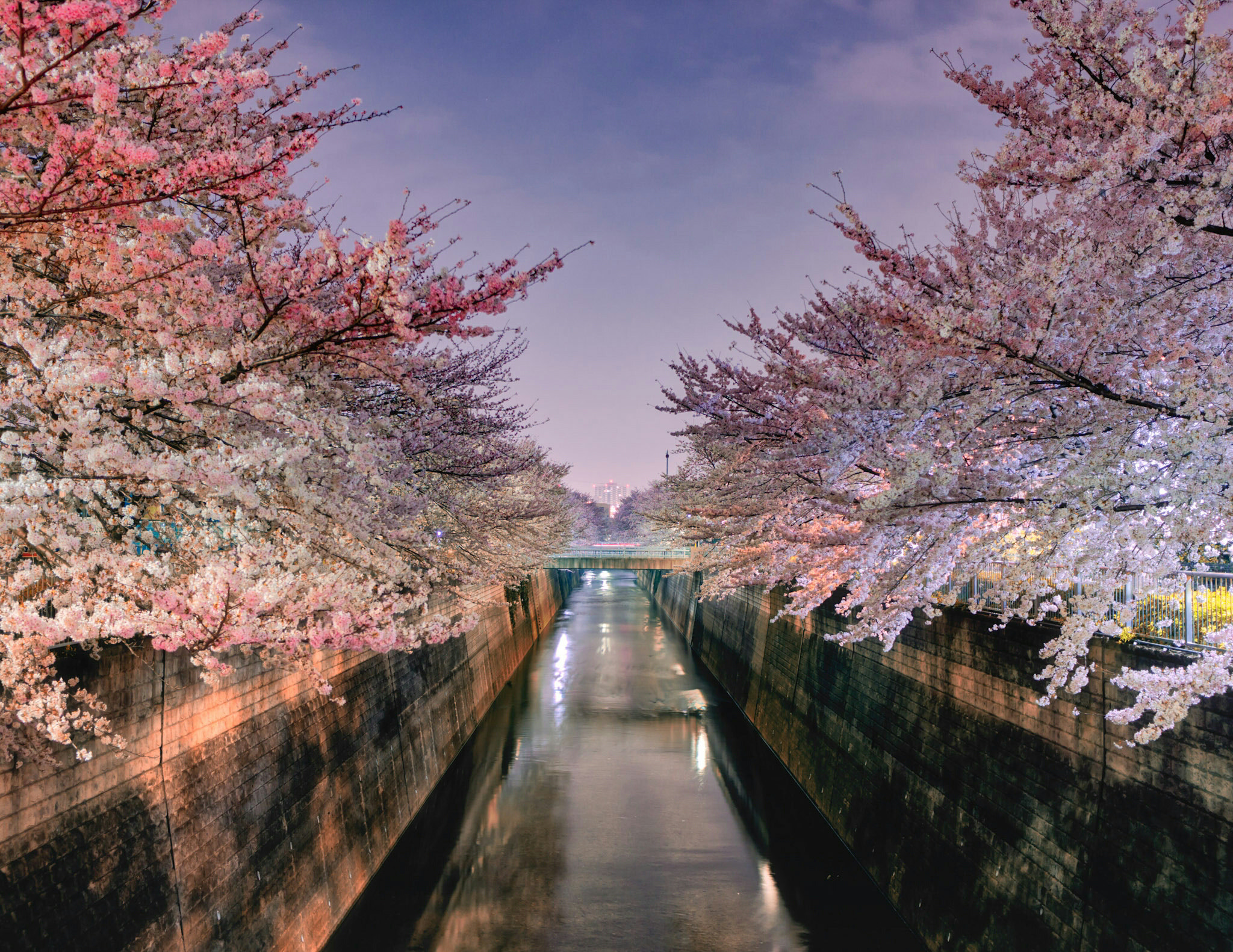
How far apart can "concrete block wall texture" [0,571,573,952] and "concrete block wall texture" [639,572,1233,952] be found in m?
8.59

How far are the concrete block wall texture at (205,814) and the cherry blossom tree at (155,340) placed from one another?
0.55 metres

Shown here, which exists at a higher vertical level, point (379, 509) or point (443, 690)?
point (379, 509)

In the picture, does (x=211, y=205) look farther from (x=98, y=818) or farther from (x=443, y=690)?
(x=443, y=690)

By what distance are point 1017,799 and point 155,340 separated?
1000 cm

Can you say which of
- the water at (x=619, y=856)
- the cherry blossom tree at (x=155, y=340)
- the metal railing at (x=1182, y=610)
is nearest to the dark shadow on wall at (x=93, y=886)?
the cherry blossom tree at (x=155, y=340)

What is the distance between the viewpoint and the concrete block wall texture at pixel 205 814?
5395mm

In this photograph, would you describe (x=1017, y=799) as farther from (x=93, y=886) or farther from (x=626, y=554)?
(x=626, y=554)

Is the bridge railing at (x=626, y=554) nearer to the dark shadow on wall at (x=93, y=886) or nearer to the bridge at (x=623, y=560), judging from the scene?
the bridge at (x=623, y=560)

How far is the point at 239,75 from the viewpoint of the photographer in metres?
4.43

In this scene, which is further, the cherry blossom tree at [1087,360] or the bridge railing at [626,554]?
the bridge railing at [626,554]

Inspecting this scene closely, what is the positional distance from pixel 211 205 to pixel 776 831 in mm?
14843

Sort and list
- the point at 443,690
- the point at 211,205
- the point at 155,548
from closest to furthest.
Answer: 1. the point at 211,205
2. the point at 155,548
3. the point at 443,690

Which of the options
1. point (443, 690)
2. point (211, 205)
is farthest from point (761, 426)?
point (443, 690)

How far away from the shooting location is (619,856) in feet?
45.5
